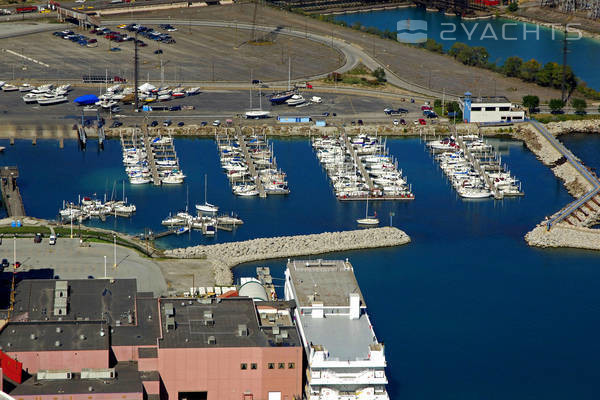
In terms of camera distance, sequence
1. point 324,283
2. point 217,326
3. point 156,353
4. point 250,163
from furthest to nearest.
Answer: point 250,163, point 324,283, point 217,326, point 156,353

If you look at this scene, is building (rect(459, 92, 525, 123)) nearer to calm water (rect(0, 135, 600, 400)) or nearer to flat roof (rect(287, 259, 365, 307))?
calm water (rect(0, 135, 600, 400))

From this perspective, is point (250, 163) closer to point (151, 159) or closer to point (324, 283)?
point (151, 159)

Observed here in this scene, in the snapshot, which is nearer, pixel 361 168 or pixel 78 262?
pixel 78 262

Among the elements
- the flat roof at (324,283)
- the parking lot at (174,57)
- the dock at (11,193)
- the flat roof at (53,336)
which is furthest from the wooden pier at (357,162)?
the flat roof at (53,336)

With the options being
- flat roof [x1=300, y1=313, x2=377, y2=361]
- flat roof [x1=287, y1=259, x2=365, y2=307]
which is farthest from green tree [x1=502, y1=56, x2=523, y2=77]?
flat roof [x1=300, y1=313, x2=377, y2=361]

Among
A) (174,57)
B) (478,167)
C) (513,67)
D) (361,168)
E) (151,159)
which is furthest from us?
(174,57)

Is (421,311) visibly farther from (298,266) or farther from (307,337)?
(307,337)

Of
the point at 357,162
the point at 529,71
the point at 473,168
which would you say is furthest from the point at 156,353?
the point at 529,71
